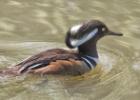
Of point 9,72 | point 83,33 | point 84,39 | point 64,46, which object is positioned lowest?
point 64,46

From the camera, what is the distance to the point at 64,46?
9.52 m

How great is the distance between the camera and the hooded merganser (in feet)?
26.5

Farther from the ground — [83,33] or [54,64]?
[83,33]

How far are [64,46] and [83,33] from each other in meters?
1.11

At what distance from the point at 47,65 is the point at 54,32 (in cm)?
196

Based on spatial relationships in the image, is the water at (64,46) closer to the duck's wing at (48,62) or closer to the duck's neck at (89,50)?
the duck's wing at (48,62)

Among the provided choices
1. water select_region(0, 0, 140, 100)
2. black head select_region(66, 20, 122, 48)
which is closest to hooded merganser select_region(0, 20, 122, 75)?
black head select_region(66, 20, 122, 48)

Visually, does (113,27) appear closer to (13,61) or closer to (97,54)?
(97,54)

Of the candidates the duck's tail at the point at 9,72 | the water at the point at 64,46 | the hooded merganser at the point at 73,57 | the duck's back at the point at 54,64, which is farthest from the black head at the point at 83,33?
the duck's tail at the point at 9,72

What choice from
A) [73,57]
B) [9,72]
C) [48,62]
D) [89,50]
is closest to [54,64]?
[48,62]

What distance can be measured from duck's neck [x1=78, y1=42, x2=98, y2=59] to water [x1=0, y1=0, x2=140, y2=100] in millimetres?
222

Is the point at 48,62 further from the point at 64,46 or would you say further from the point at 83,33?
the point at 64,46

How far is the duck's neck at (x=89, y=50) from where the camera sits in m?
8.73

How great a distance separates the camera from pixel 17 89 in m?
7.90
